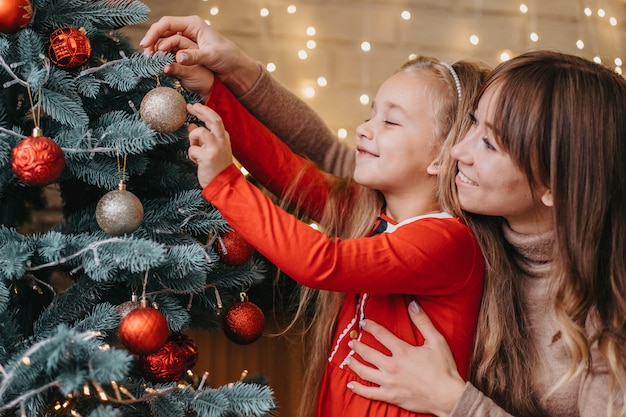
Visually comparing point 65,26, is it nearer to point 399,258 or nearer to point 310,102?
point 399,258

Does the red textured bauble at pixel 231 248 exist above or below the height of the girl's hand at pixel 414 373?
above

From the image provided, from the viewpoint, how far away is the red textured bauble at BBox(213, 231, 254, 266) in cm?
115

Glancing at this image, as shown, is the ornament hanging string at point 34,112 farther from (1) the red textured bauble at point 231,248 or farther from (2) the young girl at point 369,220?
(1) the red textured bauble at point 231,248

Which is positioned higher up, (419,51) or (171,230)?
(419,51)

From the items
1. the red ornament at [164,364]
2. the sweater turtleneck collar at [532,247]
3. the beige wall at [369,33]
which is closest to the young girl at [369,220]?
the sweater turtleneck collar at [532,247]

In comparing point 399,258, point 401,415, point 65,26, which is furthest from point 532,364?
point 65,26

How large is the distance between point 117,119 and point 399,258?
20.6 inches

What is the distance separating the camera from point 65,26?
1.02 meters

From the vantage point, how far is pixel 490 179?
122 centimetres

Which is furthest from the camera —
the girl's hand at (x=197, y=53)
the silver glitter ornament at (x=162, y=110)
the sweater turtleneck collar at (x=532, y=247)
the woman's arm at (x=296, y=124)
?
the woman's arm at (x=296, y=124)

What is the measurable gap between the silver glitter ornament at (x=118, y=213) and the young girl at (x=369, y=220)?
0.15 metres

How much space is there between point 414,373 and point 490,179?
1.26 feet

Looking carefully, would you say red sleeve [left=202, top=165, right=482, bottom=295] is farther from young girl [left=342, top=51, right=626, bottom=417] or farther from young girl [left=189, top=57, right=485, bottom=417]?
young girl [left=342, top=51, right=626, bottom=417]

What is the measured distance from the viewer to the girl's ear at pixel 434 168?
1.34 m
